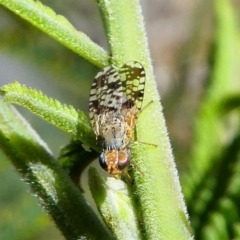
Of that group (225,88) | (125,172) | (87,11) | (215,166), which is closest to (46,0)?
(87,11)

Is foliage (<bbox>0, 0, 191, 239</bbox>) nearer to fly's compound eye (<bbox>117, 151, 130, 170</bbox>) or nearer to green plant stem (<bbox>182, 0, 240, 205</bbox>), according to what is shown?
fly's compound eye (<bbox>117, 151, 130, 170</bbox>)

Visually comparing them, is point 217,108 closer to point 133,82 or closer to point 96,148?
point 133,82

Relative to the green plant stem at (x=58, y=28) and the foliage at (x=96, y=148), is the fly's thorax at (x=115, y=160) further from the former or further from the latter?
the green plant stem at (x=58, y=28)

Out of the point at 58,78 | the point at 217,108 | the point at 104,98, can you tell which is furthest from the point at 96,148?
the point at 58,78

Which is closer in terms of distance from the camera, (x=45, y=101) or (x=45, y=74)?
(x=45, y=101)

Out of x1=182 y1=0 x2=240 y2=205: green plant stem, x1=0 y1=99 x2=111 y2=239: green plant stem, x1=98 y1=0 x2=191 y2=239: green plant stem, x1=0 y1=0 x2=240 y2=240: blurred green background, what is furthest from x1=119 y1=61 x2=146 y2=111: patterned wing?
x1=0 y1=0 x2=240 y2=240: blurred green background

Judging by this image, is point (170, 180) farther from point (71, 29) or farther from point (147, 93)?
point (71, 29)
